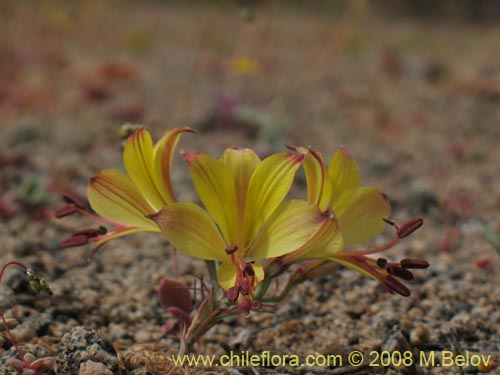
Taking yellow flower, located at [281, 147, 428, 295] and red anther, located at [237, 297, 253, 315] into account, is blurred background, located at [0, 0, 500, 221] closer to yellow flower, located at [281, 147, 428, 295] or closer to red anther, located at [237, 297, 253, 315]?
yellow flower, located at [281, 147, 428, 295]

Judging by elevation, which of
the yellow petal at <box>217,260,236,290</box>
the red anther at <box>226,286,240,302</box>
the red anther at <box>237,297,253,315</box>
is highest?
the red anther at <box>226,286,240,302</box>

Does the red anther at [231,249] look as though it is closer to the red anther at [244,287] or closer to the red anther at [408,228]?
the red anther at [244,287]

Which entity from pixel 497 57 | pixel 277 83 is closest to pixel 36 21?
pixel 277 83

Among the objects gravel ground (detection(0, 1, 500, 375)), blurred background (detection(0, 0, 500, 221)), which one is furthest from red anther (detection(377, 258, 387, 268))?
blurred background (detection(0, 0, 500, 221))

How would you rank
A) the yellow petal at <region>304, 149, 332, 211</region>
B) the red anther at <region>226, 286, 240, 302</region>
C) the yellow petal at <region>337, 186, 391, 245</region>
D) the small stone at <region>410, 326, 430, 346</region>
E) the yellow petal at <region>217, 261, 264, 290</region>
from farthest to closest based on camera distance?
the small stone at <region>410, 326, 430, 346</region>, the yellow petal at <region>337, 186, 391, 245</region>, the yellow petal at <region>304, 149, 332, 211</region>, the yellow petal at <region>217, 261, 264, 290</region>, the red anther at <region>226, 286, 240, 302</region>

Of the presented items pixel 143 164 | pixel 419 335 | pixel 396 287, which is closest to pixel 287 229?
pixel 396 287

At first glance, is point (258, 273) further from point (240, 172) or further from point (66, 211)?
point (66, 211)

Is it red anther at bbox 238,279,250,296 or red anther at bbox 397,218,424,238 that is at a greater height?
A: red anther at bbox 397,218,424,238

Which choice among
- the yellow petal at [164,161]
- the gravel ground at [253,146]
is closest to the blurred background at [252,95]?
the gravel ground at [253,146]
